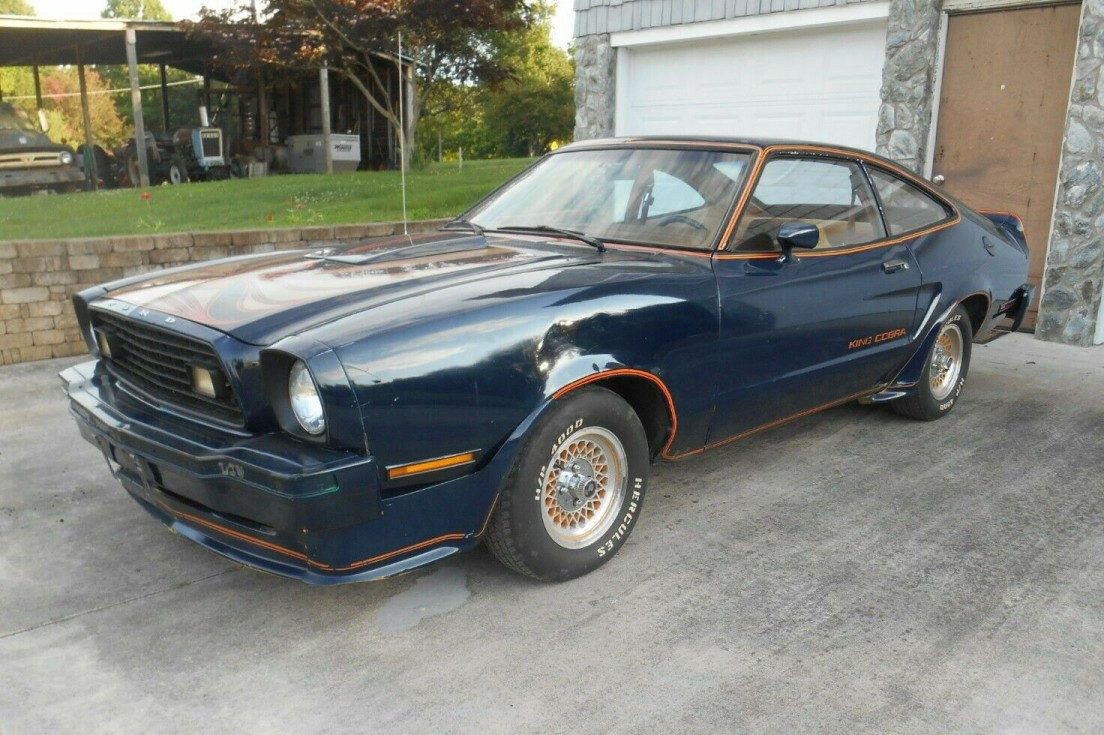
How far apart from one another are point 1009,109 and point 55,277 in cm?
736

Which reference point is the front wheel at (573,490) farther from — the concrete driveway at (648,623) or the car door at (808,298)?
the car door at (808,298)

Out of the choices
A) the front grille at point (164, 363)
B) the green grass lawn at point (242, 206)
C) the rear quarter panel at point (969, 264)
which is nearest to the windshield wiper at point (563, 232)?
the front grille at point (164, 363)

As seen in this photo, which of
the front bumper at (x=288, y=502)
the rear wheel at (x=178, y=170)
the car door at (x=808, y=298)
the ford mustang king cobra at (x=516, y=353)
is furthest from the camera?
the rear wheel at (x=178, y=170)

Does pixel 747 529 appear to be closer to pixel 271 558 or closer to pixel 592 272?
pixel 592 272

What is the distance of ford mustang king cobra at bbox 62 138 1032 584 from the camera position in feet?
8.91

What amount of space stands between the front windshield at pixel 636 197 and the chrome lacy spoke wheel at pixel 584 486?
100cm

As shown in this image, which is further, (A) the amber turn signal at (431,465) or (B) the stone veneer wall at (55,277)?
(B) the stone veneer wall at (55,277)

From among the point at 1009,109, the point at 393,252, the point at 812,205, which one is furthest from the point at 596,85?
the point at 393,252

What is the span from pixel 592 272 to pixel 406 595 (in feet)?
4.41

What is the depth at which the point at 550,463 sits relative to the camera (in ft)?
10.2

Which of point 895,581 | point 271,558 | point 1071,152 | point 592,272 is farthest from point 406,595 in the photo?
point 1071,152

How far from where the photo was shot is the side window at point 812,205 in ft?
13.0

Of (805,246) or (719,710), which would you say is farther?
(805,246)

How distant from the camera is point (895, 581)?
3404 millimetres
